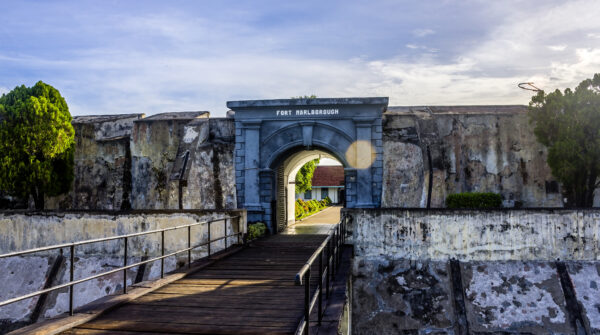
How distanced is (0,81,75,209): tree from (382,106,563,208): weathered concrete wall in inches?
474

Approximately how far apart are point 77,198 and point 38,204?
134 cm

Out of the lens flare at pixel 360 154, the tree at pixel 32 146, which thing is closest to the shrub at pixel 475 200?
the lens flare at pixel 360 154

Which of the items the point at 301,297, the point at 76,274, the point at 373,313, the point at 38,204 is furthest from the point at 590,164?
the point at 38,204

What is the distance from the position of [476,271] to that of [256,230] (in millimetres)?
6188

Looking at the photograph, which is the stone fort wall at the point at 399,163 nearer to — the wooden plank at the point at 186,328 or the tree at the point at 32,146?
the tree at the point at 32,146

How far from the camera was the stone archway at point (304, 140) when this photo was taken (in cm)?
1471

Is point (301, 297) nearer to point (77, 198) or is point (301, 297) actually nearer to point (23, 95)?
point (77, 198)

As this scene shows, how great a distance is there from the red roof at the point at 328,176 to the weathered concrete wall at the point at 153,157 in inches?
1137

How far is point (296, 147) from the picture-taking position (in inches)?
→ 602

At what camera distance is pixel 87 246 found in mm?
13188

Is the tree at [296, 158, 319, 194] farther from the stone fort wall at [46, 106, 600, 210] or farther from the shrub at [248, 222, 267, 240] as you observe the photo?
the shrub at [248, 222, 267, 240]

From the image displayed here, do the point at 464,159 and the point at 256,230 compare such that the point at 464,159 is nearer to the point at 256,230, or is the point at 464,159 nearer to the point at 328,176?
the point at 256,230

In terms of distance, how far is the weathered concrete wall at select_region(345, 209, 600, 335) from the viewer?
10.5 meters

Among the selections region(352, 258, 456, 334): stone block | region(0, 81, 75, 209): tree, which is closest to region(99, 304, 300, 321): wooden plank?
region(352, 258, 456, 334): stone block
